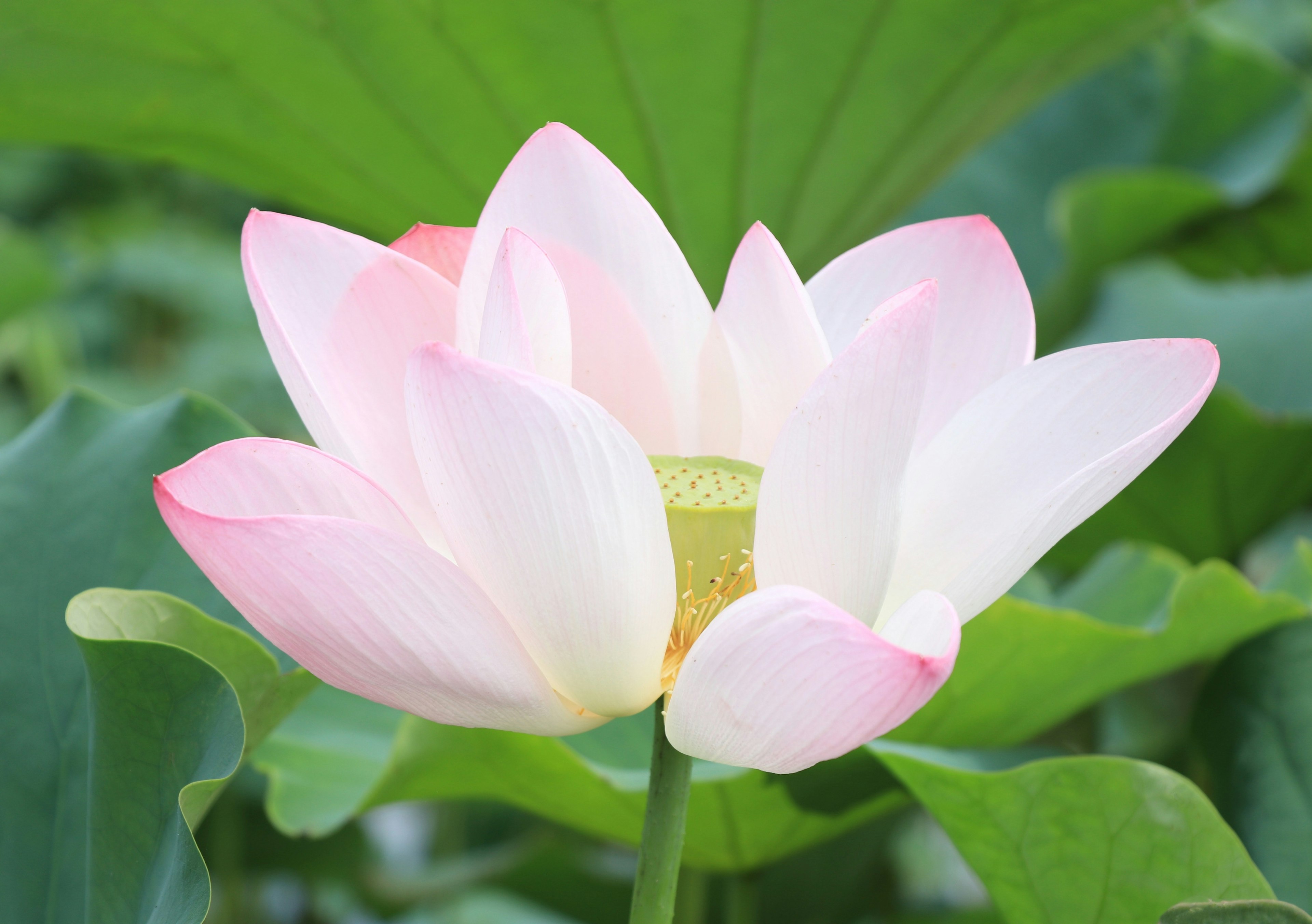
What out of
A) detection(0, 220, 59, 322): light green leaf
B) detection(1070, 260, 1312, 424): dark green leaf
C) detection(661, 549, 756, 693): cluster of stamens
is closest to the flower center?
detection(661, 549, 756, 693): cluster of stamens

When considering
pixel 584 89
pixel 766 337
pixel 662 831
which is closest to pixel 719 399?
pixel 766 337

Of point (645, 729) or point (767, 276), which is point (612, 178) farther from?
point (645, 729)

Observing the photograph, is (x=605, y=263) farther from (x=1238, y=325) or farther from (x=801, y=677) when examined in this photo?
(x=1238, y=325)

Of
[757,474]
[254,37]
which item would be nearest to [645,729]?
[757,474]

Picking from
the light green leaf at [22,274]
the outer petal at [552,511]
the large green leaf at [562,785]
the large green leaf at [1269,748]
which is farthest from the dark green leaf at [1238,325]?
the light green leaf at [22,274]

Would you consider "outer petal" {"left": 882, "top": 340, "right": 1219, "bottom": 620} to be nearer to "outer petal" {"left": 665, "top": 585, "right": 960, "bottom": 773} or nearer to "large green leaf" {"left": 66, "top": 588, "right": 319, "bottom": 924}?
"outer petal" {"left": 665, "top": 585, "right": 960, "bottom": 773}

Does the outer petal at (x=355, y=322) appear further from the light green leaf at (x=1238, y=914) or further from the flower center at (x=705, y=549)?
the light green leaf at (x=1238, y=914)
